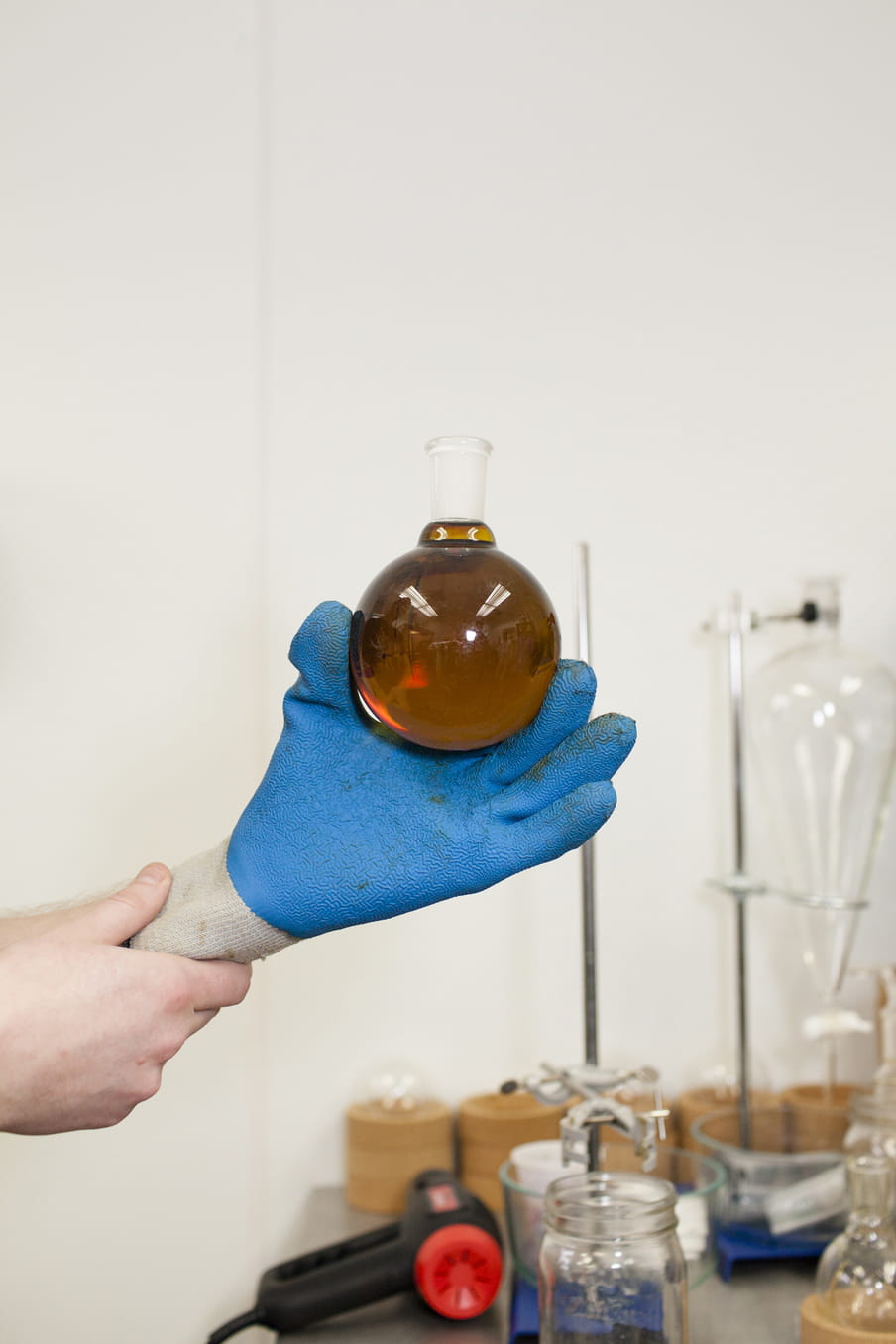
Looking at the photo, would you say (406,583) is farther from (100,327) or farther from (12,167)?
(12,167)

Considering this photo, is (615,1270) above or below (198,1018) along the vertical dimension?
below

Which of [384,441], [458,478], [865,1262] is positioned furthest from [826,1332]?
[384,441]

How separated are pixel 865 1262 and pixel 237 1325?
643mm

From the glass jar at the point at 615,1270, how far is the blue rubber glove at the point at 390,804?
0.35 m

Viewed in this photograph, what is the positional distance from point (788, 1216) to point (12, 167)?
5.43 feet

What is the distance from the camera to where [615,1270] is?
981 mm

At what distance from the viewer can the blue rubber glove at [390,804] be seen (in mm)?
832

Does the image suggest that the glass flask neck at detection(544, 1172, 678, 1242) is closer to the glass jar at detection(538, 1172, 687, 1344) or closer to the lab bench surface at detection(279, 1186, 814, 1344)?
the glass jar at detection(538, 1172, 687, 1344)

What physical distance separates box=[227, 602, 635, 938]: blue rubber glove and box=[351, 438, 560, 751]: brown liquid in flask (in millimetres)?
66

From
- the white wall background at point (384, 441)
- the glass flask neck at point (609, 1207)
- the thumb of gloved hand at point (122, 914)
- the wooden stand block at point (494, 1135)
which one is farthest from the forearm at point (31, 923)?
the wooden stand block at point (494, 1135)

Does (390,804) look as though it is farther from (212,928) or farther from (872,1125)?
(872,1125)

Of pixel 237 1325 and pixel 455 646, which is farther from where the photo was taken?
pixel 237 1325

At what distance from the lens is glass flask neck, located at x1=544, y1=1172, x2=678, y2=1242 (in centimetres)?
98

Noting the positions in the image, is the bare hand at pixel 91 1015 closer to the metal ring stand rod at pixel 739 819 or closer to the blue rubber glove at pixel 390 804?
the blue rubber glove at pixel 390 804
